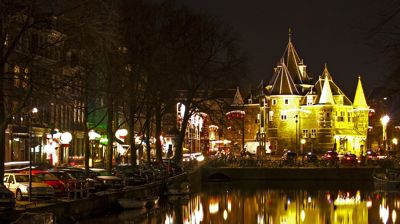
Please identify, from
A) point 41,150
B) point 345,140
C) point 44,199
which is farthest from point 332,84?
point 44,199

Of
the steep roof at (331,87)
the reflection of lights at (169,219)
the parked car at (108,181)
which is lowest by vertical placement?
the reflection of lights at (169,219)

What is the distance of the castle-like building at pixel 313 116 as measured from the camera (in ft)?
445

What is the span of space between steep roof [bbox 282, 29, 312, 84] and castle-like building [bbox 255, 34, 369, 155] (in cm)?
146

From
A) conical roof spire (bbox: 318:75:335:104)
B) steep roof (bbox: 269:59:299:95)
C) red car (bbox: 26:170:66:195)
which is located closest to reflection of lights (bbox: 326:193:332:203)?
red car (bbox: 26:170:66:195)

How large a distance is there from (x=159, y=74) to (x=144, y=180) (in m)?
9.27

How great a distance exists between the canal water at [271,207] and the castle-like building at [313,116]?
5061 centimetres

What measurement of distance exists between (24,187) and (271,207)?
25.9m

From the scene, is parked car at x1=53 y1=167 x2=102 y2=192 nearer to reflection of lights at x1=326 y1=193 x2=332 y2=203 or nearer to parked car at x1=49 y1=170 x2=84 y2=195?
parked car at x1=49 y1=170 x2=84 y2=195

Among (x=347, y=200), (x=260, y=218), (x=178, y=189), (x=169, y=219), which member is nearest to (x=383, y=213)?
(x=260, y=218)

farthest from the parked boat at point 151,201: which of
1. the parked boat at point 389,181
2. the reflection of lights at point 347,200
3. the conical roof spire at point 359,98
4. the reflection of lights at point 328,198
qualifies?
the conical roof spire at point 359,98

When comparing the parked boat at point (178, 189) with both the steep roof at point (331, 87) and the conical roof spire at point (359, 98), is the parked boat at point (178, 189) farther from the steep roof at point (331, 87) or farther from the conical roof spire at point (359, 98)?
the conical roof spire at point (359, 98)

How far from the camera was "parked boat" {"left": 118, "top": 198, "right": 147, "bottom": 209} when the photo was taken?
4834 cm

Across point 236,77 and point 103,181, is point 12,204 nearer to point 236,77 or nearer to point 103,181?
point 103,181

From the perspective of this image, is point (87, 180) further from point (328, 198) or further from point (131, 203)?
point (328, 198)
